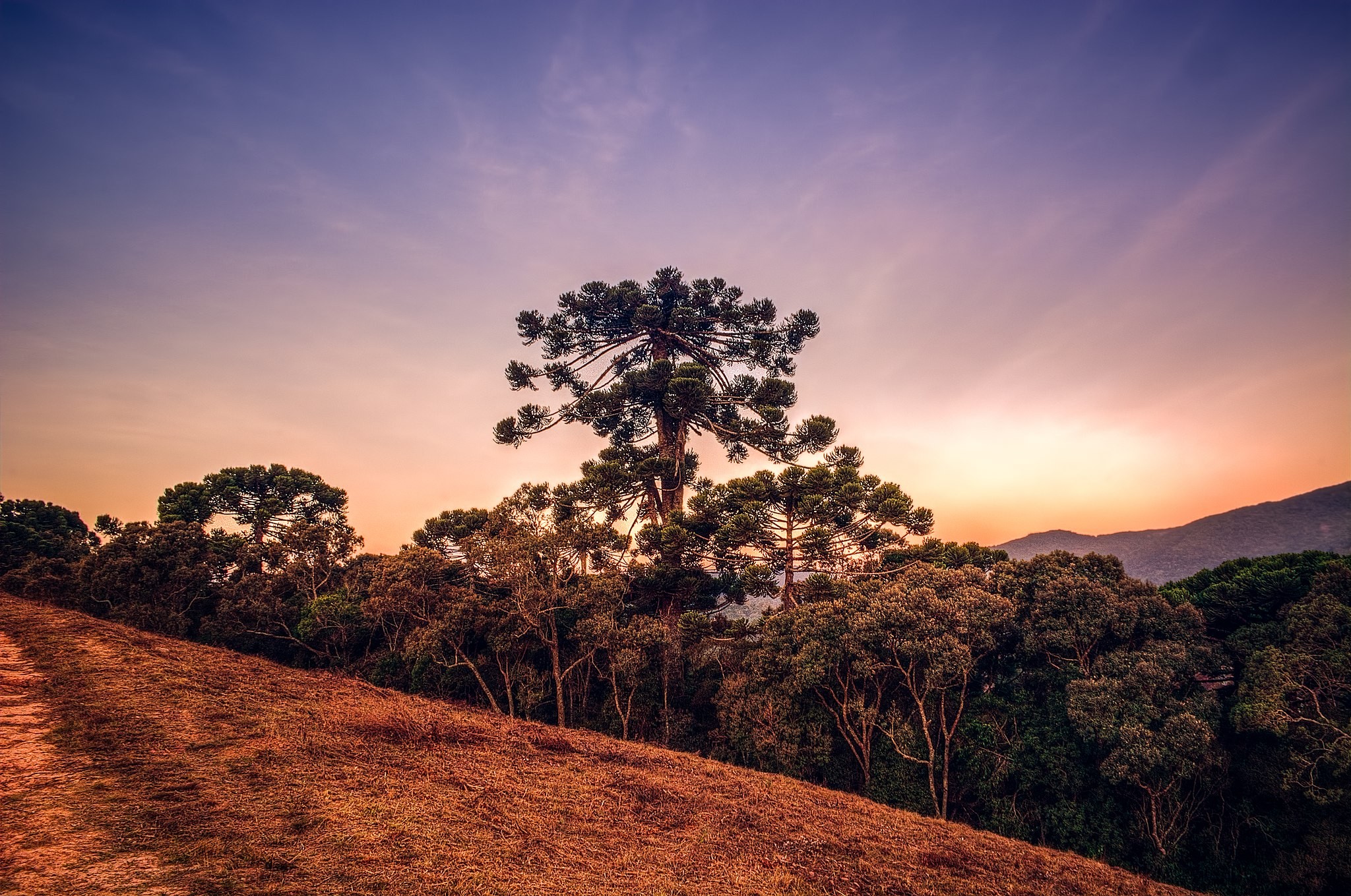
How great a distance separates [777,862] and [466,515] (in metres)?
19.2

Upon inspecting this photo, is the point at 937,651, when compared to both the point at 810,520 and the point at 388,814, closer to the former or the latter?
the point at 810,520

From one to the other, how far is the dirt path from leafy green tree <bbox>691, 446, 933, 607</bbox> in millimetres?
14882

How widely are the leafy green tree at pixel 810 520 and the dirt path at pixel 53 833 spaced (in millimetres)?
14882

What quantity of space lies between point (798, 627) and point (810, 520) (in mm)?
3888

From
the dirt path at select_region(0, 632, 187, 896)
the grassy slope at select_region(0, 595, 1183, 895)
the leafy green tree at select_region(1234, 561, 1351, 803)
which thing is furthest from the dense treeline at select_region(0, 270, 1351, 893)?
the dirt path at select_region(0, 632, 187, 896)

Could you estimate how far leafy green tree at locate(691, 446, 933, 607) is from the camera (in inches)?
695

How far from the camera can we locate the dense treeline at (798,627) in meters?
11.5

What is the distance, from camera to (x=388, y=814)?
5.79 metres

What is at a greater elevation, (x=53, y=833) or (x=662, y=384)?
(x=662, y=384)

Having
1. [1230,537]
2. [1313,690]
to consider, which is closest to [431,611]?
[1313,690]

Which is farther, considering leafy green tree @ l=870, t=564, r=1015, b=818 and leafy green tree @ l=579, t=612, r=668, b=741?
leafy green tree @ l=579, t=612, r=668, b=741

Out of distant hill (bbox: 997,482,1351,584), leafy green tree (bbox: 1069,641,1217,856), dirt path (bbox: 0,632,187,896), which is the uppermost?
distant hill (bbox: 997,482,1351,584)

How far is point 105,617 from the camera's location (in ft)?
62.4

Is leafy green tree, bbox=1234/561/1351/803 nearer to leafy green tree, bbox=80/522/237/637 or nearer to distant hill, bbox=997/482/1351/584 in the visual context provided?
leafy green tree, bbox=80/522/237/637
